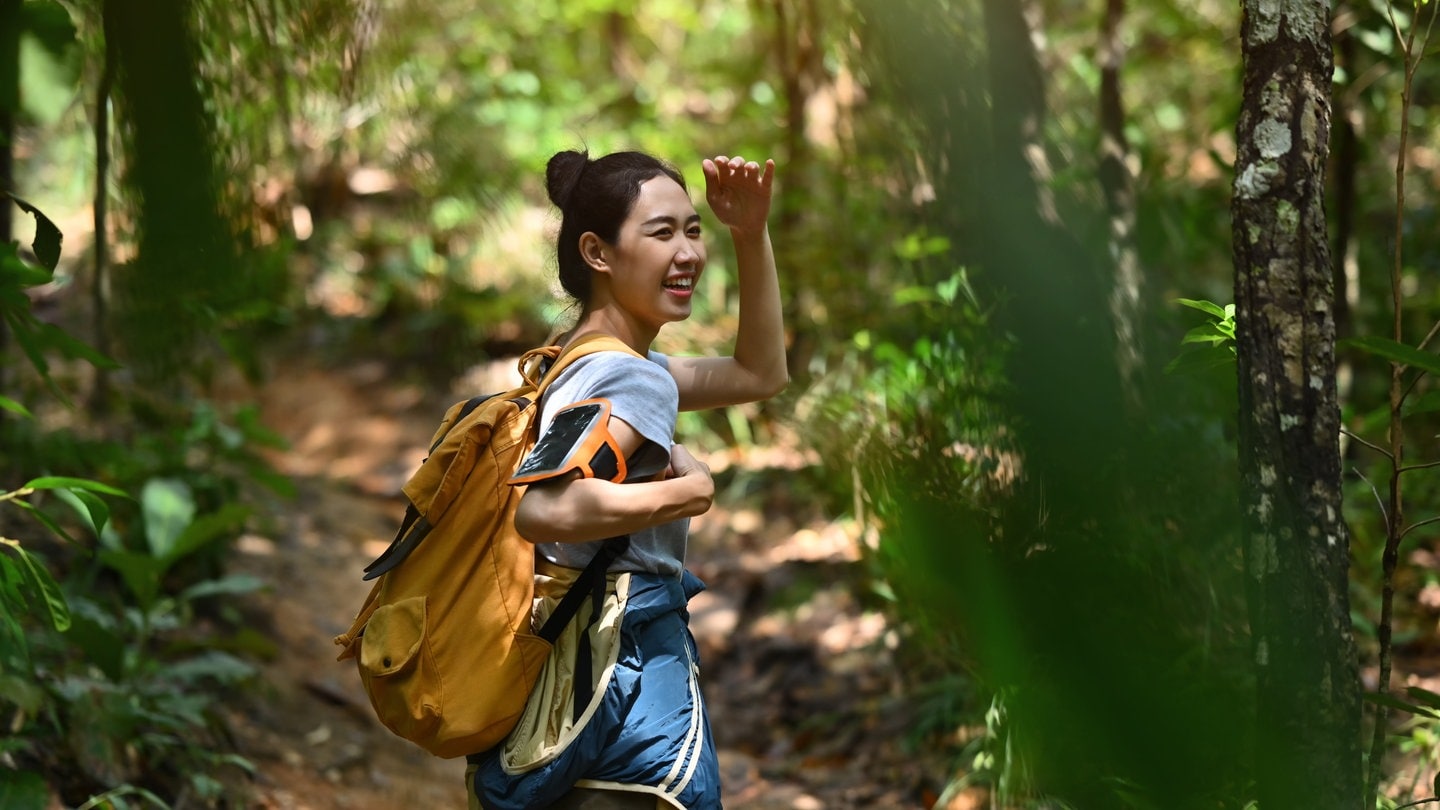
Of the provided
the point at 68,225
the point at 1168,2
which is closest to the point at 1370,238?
the point at 1168,2

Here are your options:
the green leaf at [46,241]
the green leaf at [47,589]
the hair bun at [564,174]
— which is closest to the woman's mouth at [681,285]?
the hair bun at [564,174]

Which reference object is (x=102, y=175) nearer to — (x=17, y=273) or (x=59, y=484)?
(x=17, y=273)

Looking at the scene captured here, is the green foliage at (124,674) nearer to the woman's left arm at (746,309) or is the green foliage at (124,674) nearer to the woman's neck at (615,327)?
the woman's neck at (615,327)

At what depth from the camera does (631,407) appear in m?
1.78

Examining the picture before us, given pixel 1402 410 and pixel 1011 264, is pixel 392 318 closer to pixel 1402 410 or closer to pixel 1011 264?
pixel 1402 410

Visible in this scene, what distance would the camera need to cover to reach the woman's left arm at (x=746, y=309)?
1999 mm

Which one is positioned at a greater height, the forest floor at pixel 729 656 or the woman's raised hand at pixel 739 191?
the woman's raised hand at pixel 739 191

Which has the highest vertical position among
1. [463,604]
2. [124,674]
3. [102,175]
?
[102,175]

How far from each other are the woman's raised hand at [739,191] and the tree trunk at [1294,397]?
2.33 ft

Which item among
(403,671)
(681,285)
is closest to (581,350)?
(681,285)

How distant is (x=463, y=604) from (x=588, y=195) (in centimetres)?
65

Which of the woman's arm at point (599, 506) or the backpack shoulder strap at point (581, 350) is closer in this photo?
the woman's arm at point (599, 506)

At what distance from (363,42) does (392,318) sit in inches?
279

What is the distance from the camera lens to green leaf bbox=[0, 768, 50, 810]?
8.76 ft
